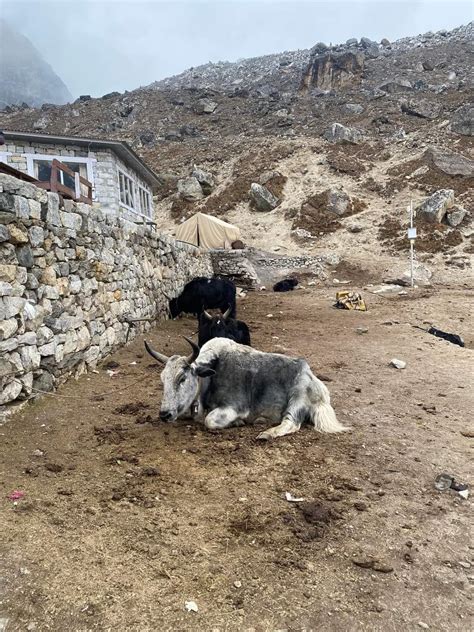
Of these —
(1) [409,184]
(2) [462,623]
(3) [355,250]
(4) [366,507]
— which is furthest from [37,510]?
(1) [409,184]

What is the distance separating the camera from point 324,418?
15.2ft

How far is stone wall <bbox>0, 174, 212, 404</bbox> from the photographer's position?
4.44m

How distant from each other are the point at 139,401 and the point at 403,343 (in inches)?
232

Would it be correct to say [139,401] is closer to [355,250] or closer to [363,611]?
[363,611]

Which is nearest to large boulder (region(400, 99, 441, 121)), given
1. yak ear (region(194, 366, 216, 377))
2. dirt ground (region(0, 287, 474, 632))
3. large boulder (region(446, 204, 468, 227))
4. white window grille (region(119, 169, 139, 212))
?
large boulder (region(446, 204, 468, 227))

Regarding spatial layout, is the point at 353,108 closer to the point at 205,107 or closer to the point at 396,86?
the point at 396,86

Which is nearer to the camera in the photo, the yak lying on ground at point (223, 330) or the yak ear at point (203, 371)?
the yak ear at point (203, 371)

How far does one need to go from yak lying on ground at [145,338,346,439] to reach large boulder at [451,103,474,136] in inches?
1331

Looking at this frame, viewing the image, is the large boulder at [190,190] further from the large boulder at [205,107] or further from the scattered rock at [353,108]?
the large boulder at [205,107]

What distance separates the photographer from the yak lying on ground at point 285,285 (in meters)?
18.2

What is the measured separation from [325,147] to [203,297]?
25.3 metres

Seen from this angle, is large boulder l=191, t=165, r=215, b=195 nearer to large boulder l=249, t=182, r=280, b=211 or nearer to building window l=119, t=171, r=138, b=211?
large boulder l=249, t=182, r=280, b=211

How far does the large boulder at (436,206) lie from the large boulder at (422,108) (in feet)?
50.1

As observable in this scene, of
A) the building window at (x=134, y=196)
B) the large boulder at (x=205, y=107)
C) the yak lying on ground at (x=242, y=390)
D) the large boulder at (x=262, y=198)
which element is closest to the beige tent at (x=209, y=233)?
the building window at (x=134, y=196)
